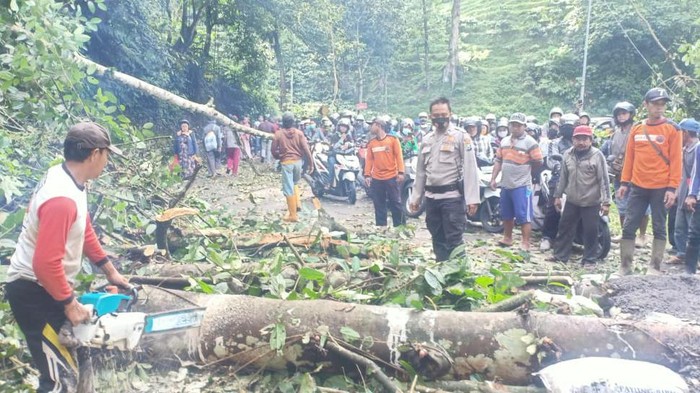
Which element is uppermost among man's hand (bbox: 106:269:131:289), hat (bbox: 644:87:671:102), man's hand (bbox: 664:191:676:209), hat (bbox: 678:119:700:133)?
hat (bbox: 644:87:671:102)

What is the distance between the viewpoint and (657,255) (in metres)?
5.84

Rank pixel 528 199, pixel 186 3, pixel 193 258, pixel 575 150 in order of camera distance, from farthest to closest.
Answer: pixel 186 3 < pixel 528 199 < pixel 575 150 < pixel 193 258

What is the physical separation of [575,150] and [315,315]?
174 inches

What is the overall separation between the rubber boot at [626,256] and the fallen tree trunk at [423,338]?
2.87 m

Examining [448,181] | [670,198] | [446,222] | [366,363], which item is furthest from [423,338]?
[670,198]

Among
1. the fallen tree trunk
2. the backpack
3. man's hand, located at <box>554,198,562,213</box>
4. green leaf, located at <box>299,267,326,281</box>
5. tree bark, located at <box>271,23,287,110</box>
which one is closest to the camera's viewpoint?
the fallen tree trunk

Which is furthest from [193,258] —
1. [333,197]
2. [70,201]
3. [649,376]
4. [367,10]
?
[367,10]

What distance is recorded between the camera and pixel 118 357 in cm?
330

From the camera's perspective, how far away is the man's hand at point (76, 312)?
2734 mm

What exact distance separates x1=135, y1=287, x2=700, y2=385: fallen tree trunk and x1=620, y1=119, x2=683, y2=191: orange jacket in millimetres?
2880

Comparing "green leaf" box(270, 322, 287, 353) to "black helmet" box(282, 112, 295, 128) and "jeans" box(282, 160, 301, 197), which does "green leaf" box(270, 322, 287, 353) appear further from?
"black helmet" box(282, 112, 295, 128)

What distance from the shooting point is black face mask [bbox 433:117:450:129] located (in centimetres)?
542

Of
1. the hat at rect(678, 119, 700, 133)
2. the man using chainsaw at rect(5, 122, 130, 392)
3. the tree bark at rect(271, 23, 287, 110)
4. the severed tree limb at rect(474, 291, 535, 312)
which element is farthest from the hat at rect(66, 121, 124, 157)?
the tree bark at rect(271, 23, 287, 110)

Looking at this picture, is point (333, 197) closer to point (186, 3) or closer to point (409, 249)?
point (409, 249)
